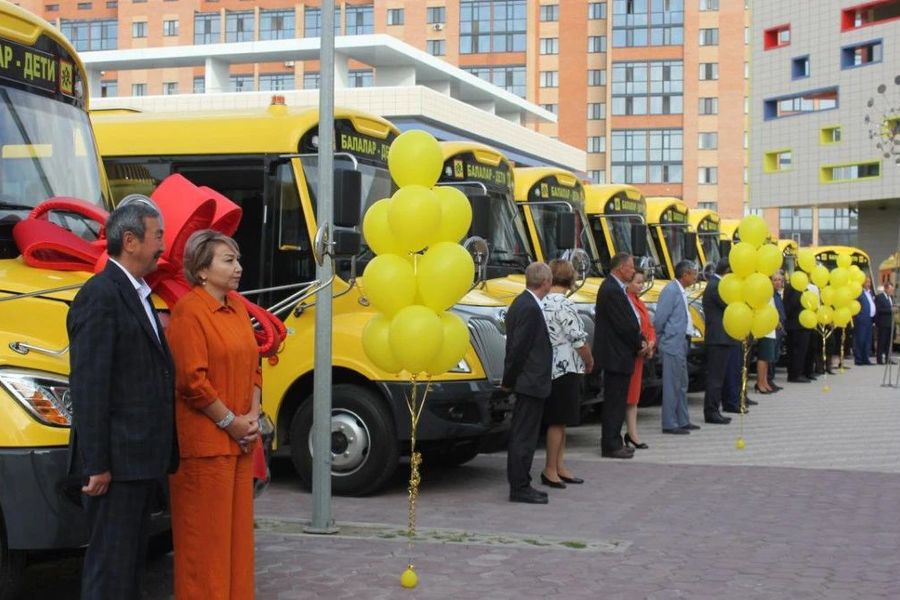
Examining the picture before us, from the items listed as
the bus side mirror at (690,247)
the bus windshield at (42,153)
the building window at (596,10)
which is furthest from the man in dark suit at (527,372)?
the building window at (596,10)

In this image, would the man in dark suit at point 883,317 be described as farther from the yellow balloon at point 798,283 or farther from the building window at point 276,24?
the building window at point 276,24

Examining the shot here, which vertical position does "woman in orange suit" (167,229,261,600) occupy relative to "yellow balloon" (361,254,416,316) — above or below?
below

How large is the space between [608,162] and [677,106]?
6870mm

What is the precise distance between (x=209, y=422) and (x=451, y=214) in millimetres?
2652

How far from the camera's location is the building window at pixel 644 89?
100 meters

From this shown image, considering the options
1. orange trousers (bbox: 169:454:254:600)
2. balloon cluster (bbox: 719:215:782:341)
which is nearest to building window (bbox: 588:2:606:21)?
balloon cluster (bbox: 719:215:782:341)

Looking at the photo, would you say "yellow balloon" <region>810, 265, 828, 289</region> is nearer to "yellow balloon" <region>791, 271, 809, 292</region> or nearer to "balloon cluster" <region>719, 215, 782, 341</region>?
"yellow balloon" <region>791, 271, 809, 292</region>

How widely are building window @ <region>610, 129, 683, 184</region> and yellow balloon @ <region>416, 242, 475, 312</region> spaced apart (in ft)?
309

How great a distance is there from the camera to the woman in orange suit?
17.7 feet

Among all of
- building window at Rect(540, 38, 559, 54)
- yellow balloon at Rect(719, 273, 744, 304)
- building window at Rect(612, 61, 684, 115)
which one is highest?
building window at Rect(540, 38, 559, 54)

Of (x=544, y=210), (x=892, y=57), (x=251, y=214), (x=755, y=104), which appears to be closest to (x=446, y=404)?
(x=251, y=214)

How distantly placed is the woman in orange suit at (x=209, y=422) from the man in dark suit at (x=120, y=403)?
0.88ft

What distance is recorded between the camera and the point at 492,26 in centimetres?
10012

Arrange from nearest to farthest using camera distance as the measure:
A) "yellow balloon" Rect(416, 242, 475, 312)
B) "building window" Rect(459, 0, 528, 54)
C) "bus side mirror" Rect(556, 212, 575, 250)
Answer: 1. "yellow balloon" Rect(416, 242, 475, 312)
2. "bus side mirror" Rect(556, 212, 575, 250)
3. "building window" Rect(459, 0, 528, 54)
